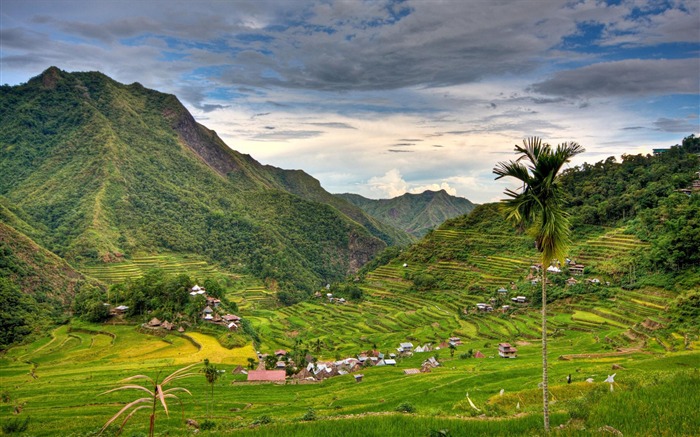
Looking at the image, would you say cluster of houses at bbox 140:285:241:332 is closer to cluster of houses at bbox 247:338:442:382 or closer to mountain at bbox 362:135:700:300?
cluster of houses at bbox 247:338:442:382

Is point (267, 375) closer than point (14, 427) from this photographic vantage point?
No

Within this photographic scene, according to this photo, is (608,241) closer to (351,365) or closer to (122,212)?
(351,365)

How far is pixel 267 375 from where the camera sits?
45.3 metres

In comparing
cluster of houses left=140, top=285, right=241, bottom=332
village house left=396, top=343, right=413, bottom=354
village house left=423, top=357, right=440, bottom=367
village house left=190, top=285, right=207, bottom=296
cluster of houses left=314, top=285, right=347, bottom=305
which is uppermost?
village house left=190, top=285, right=207, bottom=296

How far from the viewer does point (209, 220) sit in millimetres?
173750

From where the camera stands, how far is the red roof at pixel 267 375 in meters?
44.6

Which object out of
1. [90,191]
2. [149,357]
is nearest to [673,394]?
[149,357]

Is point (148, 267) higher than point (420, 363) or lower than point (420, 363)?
higher

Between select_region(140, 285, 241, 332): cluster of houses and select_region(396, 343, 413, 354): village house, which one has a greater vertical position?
select_region(140, 285, 241, 332): cluster of houses

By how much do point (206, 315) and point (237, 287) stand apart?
54.0 meters

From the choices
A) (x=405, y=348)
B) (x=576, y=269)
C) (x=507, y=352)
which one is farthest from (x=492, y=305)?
(x=507, y=352)

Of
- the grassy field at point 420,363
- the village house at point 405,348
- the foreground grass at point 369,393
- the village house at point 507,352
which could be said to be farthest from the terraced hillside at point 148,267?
the village house at point 507,352

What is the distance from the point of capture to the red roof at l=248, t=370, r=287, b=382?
44625 millimetres

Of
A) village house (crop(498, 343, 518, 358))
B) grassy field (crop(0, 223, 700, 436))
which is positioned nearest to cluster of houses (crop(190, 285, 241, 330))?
grassy field (crop(0, 223, 700, 436))
